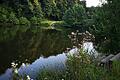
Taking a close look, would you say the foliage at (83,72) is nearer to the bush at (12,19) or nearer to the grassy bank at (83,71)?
the grassy bank at (83,71)

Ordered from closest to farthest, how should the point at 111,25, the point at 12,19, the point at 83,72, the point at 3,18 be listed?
the point at 83,72 < the point at 111,25 < the point at 3,18 < the point at 12,19

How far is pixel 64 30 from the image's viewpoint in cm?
6438

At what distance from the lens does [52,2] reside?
103312 mm

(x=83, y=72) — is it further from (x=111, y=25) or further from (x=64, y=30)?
(x=64, y=30)

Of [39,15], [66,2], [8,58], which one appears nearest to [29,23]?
[39,15]

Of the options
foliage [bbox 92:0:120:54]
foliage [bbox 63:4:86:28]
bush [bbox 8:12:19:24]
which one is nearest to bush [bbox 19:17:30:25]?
bush [bbox 8:12:19:24]

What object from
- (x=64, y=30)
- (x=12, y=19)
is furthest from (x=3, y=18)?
(x=64, y=30)

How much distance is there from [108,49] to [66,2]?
90153mm

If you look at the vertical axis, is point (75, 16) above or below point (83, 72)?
below

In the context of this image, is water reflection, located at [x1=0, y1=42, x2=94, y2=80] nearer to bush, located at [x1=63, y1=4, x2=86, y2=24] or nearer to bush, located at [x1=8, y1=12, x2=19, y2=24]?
bush, located at [x1=63, y1=4, x2=86, y2=24]

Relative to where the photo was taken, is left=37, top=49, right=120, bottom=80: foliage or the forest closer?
left=37, top=49, right=120, bottom=80: foliage

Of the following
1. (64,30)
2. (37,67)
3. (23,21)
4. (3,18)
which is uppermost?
(37,67)

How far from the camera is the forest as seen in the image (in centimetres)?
1216

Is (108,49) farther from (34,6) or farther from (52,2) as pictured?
(52,2)
